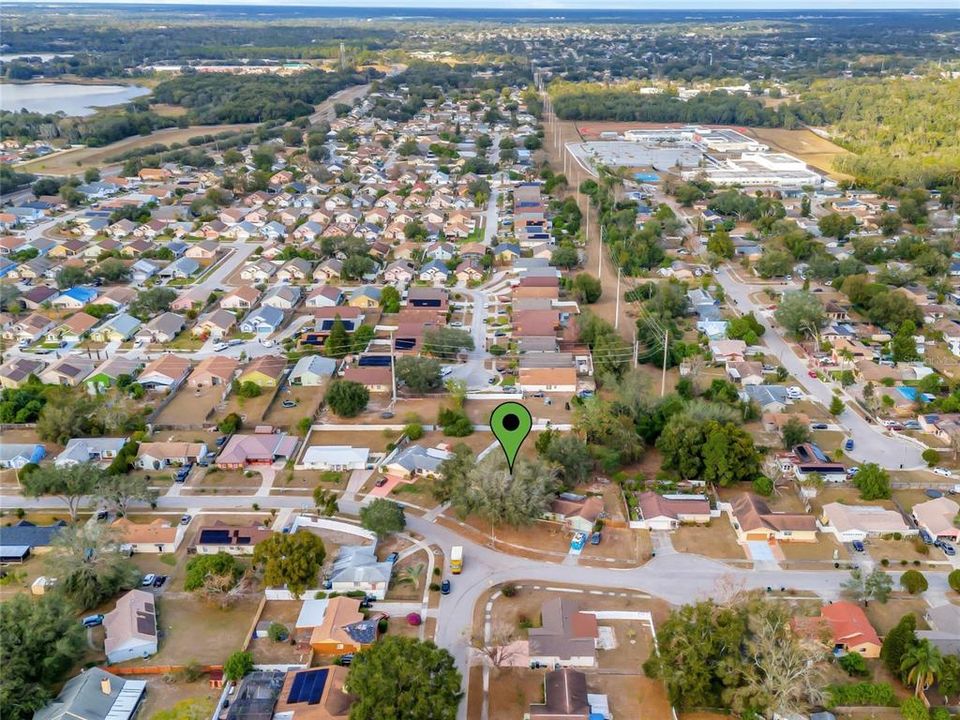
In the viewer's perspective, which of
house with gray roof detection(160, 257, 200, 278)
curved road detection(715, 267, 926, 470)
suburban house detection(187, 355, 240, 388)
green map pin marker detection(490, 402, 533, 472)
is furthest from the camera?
house with gray roof detection(160, 257, 200, 278)

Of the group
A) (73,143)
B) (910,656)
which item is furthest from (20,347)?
(73,143)

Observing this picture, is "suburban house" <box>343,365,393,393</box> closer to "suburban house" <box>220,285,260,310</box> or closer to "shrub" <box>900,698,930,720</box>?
"suburban house" <box>220,285,260,310</box>

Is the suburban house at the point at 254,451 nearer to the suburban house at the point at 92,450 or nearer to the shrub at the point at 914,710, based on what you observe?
the suburban house at the point at 92,450

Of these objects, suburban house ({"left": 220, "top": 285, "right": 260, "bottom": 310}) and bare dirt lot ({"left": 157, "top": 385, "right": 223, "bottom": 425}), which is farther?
suburban house ({"left": 220, "top": 285, "right": 260, "bottom": 310})

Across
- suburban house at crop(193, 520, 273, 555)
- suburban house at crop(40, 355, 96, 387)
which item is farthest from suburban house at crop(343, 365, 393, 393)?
suburban house at crop(40, 355, 96, 387)

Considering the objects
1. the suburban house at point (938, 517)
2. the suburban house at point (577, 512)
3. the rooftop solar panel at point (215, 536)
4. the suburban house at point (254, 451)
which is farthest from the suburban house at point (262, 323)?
the suburban house at point (938, 517)

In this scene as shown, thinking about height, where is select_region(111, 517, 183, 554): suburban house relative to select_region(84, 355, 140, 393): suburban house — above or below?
below

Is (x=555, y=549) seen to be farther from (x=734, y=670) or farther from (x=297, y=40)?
(x=297, y=40)
